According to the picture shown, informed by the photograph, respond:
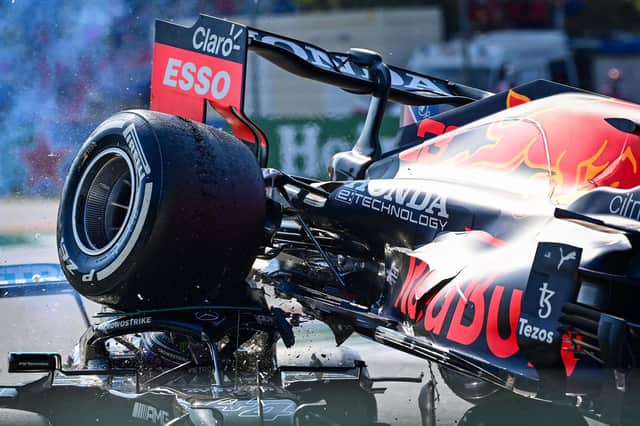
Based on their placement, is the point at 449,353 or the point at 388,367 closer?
the point at 449,353

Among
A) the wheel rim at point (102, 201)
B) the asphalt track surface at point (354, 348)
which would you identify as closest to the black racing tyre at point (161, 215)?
the wheel rim at point (102, 201)

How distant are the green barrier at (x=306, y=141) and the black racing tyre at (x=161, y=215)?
7.49 m

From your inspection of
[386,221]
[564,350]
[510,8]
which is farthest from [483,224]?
[510,8]

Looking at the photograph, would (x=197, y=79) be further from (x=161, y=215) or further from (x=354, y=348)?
(x=354, y=348)

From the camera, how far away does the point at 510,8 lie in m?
30.3

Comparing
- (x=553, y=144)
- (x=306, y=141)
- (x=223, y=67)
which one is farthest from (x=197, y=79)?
(x=306, y=141)

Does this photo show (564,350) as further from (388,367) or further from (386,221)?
(388,367)

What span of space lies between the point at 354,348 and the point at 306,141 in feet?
21.4

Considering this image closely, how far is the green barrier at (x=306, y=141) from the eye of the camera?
1231 centimetres

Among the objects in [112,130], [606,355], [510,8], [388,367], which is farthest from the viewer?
[510,8]

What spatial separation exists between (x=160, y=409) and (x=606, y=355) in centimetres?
172

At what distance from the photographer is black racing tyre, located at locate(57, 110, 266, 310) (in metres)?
4.32

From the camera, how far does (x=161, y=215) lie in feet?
14.0

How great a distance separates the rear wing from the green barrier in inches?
264
